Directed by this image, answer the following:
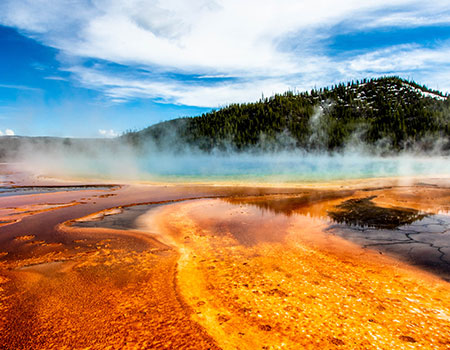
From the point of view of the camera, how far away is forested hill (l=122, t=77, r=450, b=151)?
8056 cm

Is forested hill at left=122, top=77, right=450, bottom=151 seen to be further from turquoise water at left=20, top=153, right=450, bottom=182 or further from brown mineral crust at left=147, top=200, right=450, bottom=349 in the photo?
brown mineral crust at left=147, top=200, right=450, bottom=349

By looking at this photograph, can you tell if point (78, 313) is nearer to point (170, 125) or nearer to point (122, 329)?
point (122, 329)

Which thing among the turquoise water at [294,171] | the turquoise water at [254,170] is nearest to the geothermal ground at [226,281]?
the turquoise water at [254,170]

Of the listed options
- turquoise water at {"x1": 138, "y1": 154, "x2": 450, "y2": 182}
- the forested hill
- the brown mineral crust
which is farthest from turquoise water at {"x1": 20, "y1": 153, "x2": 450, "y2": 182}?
the brown mineral crust

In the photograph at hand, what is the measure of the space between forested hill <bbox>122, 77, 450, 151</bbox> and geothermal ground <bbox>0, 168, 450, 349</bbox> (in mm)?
80390

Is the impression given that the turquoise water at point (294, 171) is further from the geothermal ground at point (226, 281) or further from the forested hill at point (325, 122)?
the geothermal ground at point (226, 281)

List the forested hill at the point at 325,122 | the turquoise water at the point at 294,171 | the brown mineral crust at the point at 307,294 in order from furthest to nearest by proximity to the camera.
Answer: the forested hill at the point at 325,122 → the turquoise water at the point at 294,171 → the brown mineral crust at the point at 307,294

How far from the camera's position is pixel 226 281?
5.03 metres

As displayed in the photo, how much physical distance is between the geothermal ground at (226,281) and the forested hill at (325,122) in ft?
264

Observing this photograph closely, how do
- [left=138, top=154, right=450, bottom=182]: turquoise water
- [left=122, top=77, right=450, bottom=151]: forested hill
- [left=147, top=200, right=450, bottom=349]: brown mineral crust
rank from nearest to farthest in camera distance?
1. [left=147, top=200, right=450, bottom=349]: brown mineral crust
2. [left=138, top=154, right=450, bottom=182]: turquoise water
3. [left=122, top=77, right=450, bottom=151]: forested hill

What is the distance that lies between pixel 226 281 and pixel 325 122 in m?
99.6

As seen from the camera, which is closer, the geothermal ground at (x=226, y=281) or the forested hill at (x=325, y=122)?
the geothermal ground at (x=226, y=281)

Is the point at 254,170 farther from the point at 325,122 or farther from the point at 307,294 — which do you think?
the point at 325,122

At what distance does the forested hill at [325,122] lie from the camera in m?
80.6
